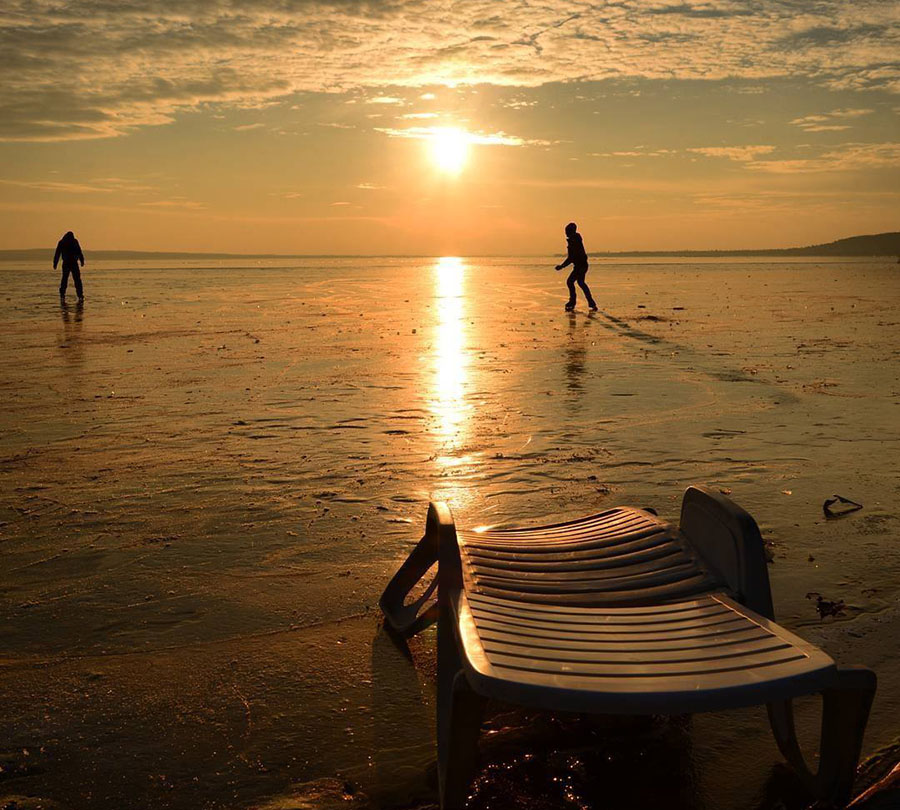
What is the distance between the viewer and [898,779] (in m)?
2.71

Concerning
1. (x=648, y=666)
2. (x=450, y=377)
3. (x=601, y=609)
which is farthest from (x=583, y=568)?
(x=450, y=377)

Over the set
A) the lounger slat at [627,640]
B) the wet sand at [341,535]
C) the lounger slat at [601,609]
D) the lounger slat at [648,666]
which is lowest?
the wet sand at [341,535]

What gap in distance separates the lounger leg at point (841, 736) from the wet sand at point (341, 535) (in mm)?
104

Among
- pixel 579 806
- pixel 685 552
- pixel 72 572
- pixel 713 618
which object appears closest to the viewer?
pixel 579 806

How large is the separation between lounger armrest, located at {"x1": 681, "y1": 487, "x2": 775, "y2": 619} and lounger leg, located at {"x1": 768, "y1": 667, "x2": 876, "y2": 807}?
1.27ft

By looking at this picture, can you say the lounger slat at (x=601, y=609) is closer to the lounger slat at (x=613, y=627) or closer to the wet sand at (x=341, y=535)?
the lounger slat at (x=613, y=627)

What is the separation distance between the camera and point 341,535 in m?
5.07

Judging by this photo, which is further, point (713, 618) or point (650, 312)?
point (650, 312)

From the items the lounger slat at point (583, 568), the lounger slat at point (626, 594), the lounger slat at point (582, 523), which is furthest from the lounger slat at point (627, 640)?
the lounger slat at point (582, 523)

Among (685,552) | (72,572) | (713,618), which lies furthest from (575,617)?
(72,572)

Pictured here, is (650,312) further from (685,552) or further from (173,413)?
(685,552)

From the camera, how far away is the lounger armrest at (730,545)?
3008mm

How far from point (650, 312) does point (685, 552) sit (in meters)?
19.3

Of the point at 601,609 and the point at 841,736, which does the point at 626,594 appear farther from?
the point at 841,736
